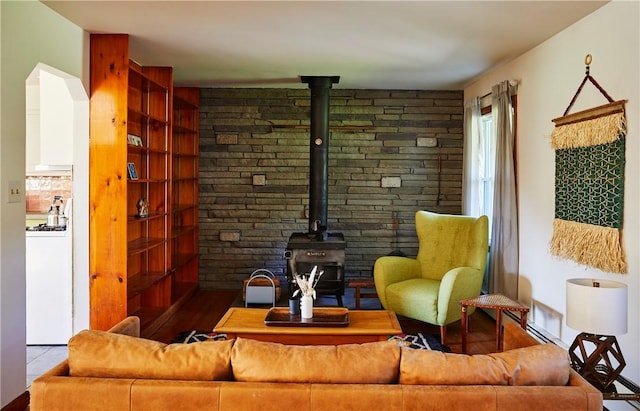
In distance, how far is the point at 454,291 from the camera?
175 inches

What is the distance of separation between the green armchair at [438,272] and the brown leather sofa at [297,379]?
257cm

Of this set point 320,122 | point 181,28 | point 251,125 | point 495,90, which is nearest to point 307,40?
point 181,28

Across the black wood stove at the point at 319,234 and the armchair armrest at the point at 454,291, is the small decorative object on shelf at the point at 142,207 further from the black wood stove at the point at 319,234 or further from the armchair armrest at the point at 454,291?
the armchair armrest at the point at 454,291

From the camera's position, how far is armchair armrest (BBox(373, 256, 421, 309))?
501 cm

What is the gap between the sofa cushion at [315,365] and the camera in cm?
185

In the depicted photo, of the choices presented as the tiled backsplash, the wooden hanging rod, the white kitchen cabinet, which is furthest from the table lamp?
the tiled backsplash

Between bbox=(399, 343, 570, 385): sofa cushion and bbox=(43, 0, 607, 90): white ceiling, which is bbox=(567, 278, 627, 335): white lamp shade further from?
bbox=(43, 0, 607, 90): white ceiling

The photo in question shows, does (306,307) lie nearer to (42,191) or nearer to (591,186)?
(591,186)

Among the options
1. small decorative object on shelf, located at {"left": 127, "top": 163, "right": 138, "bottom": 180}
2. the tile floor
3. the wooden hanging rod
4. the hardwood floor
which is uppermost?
the wooden hanging rod

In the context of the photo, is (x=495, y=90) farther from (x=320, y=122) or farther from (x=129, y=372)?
(x=129, y=372)

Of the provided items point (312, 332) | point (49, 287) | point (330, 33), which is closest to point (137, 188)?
point (49, 287)

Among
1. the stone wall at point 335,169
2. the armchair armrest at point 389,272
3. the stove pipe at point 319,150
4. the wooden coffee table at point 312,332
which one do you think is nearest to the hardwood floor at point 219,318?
the armchair armrest at point 389,272

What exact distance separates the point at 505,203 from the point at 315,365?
3.38 m

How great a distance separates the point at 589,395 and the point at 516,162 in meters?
3.26
